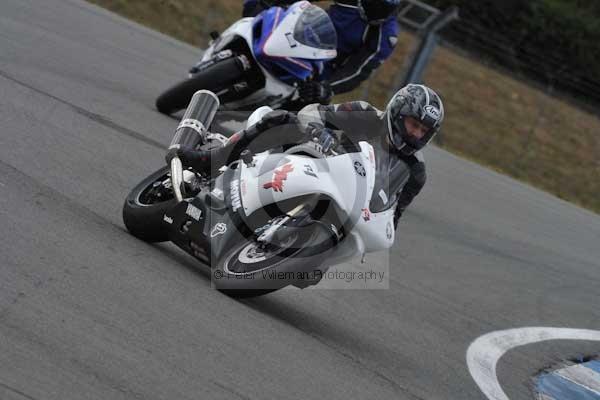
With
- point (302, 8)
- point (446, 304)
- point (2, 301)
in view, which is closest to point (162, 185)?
point (2, 301)

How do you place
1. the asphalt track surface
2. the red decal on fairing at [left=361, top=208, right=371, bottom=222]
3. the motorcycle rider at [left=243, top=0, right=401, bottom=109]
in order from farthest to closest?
1. the motorcycle rider at [left=243, top=0, right=401, bottom=109]
2. the red decal on fairing at [left=361, top=208, right=371, bottom=222]
3. the asphalt track surface

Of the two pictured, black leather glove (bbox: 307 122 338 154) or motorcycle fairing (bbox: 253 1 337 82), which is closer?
black leather glove (bbox: 307 122 338 154)

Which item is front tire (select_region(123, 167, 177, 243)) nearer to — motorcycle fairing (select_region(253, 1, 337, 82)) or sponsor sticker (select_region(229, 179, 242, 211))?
sponsor sticker (select_region(229, 179, 242, 211))

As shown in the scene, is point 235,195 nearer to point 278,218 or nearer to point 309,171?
point 278,218

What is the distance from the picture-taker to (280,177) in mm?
5988

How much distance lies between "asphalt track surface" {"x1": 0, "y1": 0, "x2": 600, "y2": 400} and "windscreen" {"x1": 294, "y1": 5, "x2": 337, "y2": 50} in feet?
5.09

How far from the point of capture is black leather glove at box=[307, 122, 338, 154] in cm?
609

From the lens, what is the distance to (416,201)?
12.0 m

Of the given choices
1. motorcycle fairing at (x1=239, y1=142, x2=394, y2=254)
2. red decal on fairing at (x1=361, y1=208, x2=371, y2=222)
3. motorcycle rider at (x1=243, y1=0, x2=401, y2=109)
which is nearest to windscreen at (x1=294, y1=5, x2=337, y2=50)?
motorcycle rider at (x1=243, y1=0, x2=401, y2=109)

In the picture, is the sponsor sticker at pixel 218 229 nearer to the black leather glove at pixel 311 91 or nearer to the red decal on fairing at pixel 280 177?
the red decal on fairing at pixel 280 177

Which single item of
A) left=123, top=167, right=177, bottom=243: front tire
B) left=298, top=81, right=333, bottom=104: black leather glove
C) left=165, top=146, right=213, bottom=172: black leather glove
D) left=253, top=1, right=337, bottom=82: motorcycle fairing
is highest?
left=165, top=146, right=213, bottom=172: black leather glove

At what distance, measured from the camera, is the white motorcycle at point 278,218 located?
19.6 ft

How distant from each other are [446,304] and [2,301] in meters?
4.40

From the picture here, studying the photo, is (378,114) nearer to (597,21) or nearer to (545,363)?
(545,363)
